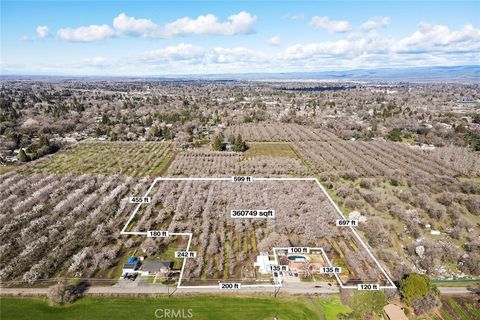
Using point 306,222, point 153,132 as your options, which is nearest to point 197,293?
point 306,222

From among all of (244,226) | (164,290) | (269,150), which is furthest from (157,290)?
(269,150)

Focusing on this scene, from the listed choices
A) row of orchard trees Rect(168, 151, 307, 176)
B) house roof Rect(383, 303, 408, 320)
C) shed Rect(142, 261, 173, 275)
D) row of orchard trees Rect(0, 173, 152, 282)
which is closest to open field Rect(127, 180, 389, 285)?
shed Rect(142, 261, 173, 275)

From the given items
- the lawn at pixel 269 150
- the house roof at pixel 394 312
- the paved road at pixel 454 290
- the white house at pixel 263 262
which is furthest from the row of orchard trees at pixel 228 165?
the house roof at pixel 394 312

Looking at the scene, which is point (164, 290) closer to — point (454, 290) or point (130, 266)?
point (130, 266)

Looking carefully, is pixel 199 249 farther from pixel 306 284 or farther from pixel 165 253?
pixel 306 284

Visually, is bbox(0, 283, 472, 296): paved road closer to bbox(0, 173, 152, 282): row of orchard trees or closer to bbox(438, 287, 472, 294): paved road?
bbox(438, 287, 472, 294): paved road

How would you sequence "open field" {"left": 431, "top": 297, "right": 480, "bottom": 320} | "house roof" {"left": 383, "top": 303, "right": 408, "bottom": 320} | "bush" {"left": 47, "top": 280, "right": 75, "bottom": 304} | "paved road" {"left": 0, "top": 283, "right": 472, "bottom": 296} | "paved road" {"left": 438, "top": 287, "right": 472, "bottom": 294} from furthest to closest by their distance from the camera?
1. "paved road" {"left": 438, "top": 287, "right": 472, "bottom": 294}
2. "paved road" {"left": 0, "top": 283, "right": 472, "bottom": 296}
3. "bush" {"left": 47, "top": 280, "right": 75, "bottom": 304}
4. "open field" {"left": 431, "top": 297, "right": 480, "bottom": 320}
5. "house roof" {"left": 383, "top": 303, "right": 408, "bottom": 320}
